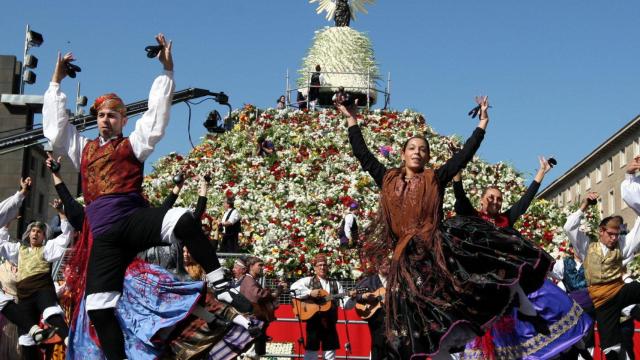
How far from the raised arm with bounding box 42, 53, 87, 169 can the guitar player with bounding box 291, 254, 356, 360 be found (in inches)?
201

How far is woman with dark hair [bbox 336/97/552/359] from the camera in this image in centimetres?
561

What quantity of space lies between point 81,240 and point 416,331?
218 centimetres

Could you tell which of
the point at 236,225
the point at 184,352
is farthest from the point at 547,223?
the point at 184,352

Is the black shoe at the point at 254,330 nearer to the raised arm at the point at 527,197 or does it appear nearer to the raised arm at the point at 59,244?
the raised arm at the point at 527,197

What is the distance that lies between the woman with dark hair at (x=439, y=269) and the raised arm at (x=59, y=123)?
6.64 feet

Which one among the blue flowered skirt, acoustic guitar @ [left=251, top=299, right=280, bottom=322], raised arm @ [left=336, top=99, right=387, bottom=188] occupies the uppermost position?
raised arm @ [left=336, top=99, right=387, bottom=188]

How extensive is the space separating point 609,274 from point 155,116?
503 cm

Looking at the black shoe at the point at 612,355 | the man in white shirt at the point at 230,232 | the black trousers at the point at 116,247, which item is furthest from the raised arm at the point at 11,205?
the man in white shirt at the point at 230,232

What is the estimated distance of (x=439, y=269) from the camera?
5.61 meters

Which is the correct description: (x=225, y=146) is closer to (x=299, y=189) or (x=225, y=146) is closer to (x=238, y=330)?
(x=299, y=189)

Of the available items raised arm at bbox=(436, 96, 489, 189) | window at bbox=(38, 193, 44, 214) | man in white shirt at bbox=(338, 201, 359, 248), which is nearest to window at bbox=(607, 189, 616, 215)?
window at bbox=(38, 193, 44, 214)

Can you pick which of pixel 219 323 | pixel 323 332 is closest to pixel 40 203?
pixel 323 332

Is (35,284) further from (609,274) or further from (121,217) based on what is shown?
(609,274)

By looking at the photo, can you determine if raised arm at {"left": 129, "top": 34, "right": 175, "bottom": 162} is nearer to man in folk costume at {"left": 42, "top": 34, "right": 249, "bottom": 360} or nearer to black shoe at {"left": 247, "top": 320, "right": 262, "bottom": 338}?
man in folk costume at {"left": 42, "top": 34, "right": 249, "bottom": 360}
